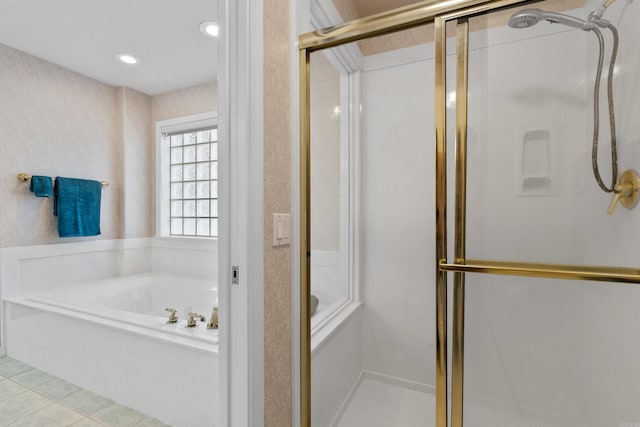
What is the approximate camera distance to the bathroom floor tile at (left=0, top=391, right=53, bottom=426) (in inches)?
64.0

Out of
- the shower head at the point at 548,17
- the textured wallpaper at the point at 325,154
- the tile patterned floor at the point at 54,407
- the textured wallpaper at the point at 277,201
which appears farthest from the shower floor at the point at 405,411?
the shower head at the point at 548,17

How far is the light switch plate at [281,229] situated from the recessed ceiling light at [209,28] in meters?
1.79

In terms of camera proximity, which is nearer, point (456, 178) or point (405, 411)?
point (456, 178)

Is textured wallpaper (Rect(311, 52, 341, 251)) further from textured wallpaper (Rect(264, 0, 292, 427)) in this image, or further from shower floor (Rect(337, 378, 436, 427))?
shower floor (Rect(337, 378, 436, 427))

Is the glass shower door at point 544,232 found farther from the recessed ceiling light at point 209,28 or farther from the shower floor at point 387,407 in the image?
the recessed ceiling light at point 209,28

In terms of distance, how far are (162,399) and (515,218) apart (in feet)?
6.15

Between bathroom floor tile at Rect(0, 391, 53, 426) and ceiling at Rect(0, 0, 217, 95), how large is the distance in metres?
2.41

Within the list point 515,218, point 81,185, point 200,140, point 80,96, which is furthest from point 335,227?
point 80,96

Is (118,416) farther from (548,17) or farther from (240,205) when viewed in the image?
(548,17)

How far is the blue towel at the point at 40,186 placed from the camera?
2.46 m

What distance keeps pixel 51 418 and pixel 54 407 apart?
10 cm

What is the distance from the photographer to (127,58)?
2578 millimetres

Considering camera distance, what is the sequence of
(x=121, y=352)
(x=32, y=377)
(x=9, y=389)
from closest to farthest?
(x=121, y=352), (x=9, y=389), (x=32, y=377)

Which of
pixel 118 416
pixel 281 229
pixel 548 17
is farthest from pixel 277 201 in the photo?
pixel 118 416
